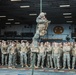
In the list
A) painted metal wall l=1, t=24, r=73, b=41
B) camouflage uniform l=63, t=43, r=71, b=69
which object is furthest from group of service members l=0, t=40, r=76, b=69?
painted metal wall l=1, t=24, r=73, b=41

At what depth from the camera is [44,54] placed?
12.5 metres

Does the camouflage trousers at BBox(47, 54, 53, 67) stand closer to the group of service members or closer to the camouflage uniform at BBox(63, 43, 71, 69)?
the group of service members

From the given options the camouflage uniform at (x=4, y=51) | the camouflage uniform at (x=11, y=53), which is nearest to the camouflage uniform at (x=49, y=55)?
the camouflage uniform at (x=11, y=53)

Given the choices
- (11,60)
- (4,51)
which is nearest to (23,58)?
(11,60)

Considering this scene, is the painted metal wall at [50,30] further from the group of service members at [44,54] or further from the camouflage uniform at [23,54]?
the camouflage uniform at [23,54]

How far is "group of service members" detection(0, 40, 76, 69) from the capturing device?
12.1 meters

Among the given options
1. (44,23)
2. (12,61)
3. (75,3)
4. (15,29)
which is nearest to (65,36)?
(15,29)

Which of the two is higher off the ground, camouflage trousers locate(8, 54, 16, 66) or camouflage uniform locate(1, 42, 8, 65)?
camouflage uniform locate(1, 42, 8, 65)

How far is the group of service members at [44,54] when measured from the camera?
1215 centimetres

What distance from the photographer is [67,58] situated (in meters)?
12.2

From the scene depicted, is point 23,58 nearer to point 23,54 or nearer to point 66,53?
point 23,54

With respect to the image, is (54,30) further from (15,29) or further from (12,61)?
(12,61)

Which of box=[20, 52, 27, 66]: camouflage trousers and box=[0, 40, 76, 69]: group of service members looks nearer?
box=[0, 40, 76, 69]: group of service members

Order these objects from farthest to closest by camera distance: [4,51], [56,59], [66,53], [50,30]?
[50,30] < [4,51] < [56,59] < [66,53]
